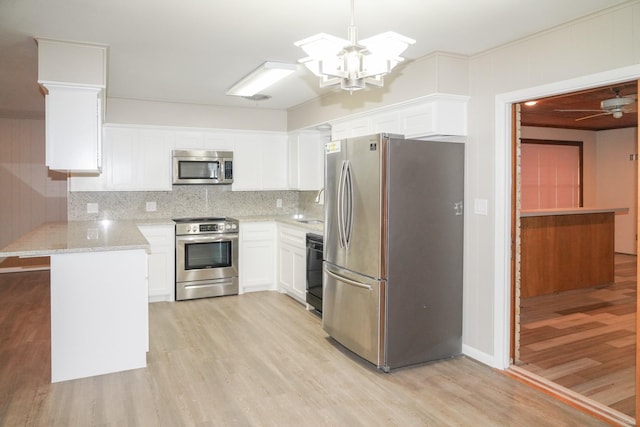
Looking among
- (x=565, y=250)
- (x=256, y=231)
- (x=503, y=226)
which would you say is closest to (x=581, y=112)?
(x=565, y=250)

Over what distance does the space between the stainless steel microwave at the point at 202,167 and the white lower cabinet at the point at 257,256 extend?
0.71m

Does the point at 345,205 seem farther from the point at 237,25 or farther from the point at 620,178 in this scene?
the point at 620,178

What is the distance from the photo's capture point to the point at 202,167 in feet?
18.7

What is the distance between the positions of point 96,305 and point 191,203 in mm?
2838

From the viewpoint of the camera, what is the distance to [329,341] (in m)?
3.98

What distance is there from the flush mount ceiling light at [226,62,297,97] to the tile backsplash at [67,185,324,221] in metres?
1.68

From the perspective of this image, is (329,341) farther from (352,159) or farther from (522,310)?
(522,310)

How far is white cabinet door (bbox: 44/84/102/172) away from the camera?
3289 mm

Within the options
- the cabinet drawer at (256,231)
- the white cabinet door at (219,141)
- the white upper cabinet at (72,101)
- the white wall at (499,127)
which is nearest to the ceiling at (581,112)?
the white wall at (499,127)

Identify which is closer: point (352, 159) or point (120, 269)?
point (120, 269)

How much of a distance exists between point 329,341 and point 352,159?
1.60 meters

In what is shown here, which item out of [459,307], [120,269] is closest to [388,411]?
[459,307]

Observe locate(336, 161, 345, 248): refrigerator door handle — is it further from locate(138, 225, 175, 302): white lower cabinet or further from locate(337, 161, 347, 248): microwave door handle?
locate(138, 225, 175, 302): white lower cabinet

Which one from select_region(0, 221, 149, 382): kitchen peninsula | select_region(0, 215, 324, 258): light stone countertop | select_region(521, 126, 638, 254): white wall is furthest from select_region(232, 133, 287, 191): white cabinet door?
select_region(521, 126, 638, 254): white wall
